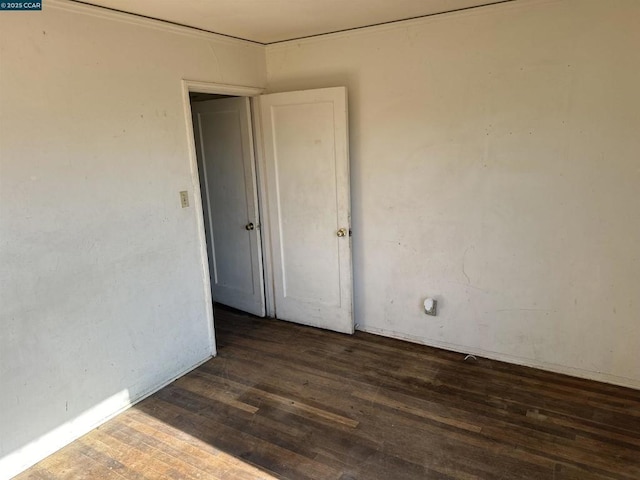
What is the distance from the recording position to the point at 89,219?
254cm

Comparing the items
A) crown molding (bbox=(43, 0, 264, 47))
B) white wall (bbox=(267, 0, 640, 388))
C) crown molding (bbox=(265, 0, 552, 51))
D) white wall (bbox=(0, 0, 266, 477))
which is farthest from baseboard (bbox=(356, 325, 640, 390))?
crown molding (bbox=(43, 0, 264, 47))

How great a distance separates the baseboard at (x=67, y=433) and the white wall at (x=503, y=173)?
2.01 m

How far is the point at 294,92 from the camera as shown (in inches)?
136

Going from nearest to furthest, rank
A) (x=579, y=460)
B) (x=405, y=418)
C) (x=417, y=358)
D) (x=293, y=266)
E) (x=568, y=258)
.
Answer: (x=579, y=460), (x=405, y=418), (x=568, y=258), (x=417, y=358), (x=293, y=266)

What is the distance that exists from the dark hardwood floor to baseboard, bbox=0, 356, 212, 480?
0.17 ft

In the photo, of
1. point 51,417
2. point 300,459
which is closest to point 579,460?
point 300,459

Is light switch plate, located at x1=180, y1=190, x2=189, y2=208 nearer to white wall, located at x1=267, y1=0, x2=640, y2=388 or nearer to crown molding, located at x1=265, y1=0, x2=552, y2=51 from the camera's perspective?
white wall, located at x1=267, y1=0, x2=640, y2=388

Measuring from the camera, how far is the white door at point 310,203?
3.43 metres

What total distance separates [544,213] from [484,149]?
0.57m

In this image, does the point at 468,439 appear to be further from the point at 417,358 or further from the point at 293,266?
the point at 293,266

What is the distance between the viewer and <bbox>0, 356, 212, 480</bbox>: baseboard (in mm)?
2326

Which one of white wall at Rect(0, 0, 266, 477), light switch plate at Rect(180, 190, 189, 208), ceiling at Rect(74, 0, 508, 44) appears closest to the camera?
white wall at Rect(0, 0, 266, 477)

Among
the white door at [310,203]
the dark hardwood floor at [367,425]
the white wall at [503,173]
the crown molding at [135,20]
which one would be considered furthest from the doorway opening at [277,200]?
the dark hardwood floor at [367,425]

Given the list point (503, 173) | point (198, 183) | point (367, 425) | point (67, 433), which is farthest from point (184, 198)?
point (503, 173)
